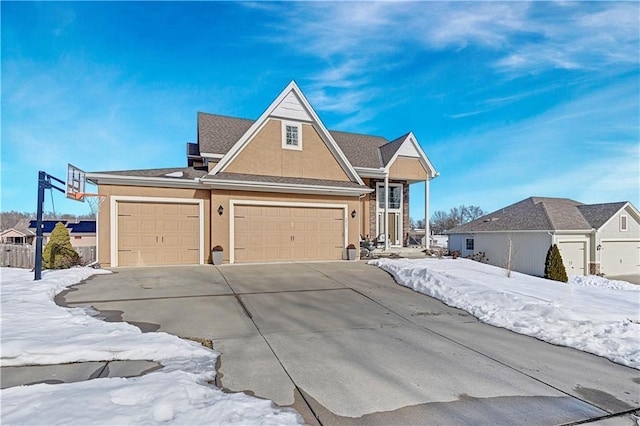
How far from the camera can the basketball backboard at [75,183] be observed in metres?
9.48

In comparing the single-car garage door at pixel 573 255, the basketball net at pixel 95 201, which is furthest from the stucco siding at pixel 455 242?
the basketball net at pixel 95 201

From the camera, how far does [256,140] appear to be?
44.5 ft

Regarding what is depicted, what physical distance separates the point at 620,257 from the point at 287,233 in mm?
25606

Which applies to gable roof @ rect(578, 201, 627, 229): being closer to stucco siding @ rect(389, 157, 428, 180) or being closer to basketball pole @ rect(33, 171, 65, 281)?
stucco siding @ rect(389, 157, 428, 180)

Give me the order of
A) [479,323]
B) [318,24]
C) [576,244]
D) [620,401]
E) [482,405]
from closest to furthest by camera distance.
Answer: [482,405] → [620,401] → [479,323] → [318,24] → [576,244]

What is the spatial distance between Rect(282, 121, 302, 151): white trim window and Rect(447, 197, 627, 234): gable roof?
58.5 ft

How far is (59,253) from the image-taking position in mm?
11367

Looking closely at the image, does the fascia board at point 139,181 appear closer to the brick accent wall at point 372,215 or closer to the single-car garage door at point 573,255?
the brick accent wall at point 372,215

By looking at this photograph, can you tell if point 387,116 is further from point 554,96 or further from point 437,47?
point 554,96

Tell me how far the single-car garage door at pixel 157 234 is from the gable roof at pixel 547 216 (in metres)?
21.8

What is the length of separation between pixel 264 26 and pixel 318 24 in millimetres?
2332

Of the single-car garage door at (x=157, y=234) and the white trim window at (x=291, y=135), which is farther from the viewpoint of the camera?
the white trim window at (x=291, y=135)

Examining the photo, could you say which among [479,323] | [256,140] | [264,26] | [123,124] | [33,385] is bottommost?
[479,323]

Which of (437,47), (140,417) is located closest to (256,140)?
(437,47)
